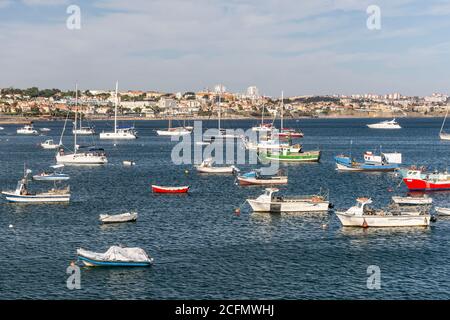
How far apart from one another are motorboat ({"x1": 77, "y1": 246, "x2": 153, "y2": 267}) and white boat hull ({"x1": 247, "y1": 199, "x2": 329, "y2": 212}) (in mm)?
16594

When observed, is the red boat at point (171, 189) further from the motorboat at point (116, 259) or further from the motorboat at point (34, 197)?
the motorboat at point (116, 259)

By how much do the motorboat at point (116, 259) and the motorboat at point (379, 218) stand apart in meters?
15.3

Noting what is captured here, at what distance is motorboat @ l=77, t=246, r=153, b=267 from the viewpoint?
29.9m

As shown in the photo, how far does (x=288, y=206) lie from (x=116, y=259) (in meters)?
18.5

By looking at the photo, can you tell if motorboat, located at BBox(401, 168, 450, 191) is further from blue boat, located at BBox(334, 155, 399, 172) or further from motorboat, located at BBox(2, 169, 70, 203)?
motorboat, located at BBox(2, 169, 70, 203)

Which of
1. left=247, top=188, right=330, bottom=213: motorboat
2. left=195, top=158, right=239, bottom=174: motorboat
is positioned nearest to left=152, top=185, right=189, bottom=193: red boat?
left=247, top=188, right=330, bottom=213: motorboat

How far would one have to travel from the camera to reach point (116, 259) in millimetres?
29906

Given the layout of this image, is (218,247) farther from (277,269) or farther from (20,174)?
(20,174)

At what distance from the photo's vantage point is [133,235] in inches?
1490

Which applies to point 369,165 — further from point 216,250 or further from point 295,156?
point 216,250

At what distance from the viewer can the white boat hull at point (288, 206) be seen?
148 ft

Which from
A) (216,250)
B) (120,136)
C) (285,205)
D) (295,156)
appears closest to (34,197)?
(285,205)
